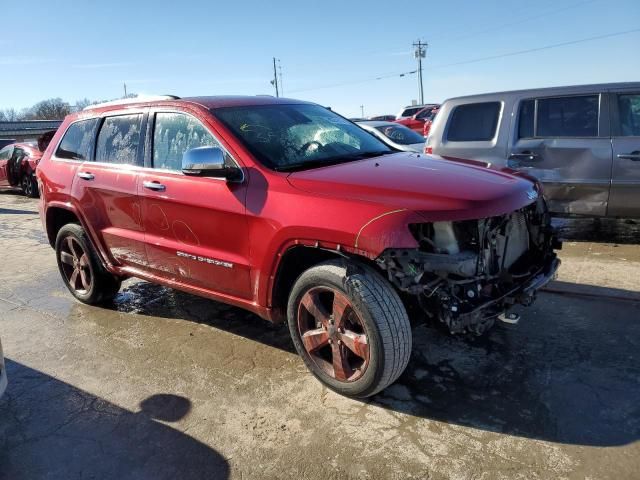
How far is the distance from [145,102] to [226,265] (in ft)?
5.48

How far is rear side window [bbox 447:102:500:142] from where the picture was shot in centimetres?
656

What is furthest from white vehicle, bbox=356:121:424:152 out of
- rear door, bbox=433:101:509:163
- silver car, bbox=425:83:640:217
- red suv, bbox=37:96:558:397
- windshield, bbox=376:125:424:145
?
red suv, bbox=37:96:558:397

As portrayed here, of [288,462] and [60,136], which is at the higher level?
[60,136]

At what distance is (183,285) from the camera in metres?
4.01

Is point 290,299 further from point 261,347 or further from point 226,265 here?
point 261,347

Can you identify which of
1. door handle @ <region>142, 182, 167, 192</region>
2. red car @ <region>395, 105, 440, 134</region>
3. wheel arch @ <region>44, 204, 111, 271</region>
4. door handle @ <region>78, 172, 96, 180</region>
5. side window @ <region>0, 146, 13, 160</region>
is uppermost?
red car @ <region>395, 105, 440, 134</region>

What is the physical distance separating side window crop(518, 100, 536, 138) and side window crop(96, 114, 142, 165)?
446cm

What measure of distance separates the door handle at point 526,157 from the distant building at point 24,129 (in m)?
29.1

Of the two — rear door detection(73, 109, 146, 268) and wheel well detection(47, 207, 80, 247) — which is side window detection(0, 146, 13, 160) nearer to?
wheel well detection(47, 207, 80, 247)

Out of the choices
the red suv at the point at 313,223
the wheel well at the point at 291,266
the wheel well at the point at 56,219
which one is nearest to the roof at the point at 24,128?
the wheel well at the point at 56,219

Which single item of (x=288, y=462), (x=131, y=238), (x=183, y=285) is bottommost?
(x=288, y=462)

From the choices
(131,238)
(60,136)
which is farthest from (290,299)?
(60,136)

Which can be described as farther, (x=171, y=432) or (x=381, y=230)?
(x=171, y=432)

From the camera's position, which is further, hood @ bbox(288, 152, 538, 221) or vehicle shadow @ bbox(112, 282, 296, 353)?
vehicle shadow @ bbox(112, 282, 296, 353)
